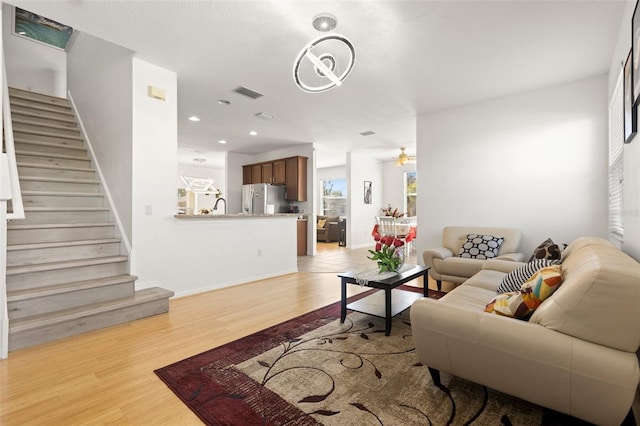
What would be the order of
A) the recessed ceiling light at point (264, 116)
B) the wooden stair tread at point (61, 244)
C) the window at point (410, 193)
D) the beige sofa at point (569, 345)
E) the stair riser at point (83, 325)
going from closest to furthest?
the beige sofa at point (569, 345)
the stair riser at point (83, 325)
the wooden stair tread at point (61, 244)
the recessed ceiling light at point (264, 116)
the window at point (410, 193)

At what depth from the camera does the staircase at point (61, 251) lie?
2.58 meters

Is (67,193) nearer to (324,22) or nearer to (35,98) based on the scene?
(35,98)

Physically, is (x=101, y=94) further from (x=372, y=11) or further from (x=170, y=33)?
(x=372, y=11)

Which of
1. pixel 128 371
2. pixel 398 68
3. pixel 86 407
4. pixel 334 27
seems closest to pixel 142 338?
pixel 128 371

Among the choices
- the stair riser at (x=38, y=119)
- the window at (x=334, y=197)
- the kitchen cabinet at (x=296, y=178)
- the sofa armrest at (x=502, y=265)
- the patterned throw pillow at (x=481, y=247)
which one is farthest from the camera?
the window at (x=334, y=197)

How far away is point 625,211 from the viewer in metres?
2.54

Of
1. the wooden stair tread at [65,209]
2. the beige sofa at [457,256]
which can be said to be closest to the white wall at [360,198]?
the beige sofa at [457,256]

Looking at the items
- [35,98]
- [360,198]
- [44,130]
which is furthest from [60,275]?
[360,198]

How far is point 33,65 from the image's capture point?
571 cm

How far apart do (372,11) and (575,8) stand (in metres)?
1.60

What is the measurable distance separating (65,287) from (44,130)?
2999 millimetres

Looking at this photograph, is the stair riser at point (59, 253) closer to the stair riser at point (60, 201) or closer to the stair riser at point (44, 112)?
the stair riser at point (60, 201)

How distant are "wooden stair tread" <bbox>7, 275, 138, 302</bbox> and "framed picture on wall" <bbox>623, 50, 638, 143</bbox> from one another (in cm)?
444

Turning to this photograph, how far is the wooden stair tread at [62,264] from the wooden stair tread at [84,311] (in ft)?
1.42
